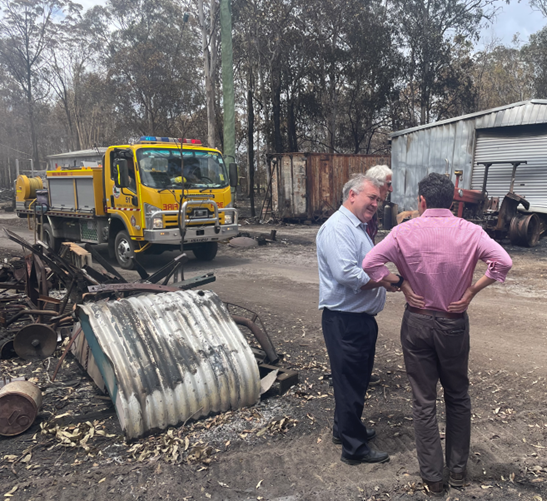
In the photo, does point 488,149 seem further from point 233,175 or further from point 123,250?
point 123,250

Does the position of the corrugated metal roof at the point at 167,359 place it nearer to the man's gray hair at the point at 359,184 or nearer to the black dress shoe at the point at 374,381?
the black dress shoe at the point at 374,381

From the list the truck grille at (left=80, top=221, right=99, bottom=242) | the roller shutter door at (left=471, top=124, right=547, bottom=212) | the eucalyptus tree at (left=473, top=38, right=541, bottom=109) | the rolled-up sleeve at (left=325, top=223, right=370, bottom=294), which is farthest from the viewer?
the eucalyptus tree at (left=473, top=38, right=541, bottom=109)

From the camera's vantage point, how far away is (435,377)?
2809 mm

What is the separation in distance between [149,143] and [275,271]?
393 centimetres

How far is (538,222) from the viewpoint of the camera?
12.9 meters

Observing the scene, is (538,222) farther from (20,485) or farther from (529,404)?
(20,485)

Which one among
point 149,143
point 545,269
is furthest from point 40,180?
point 545,269

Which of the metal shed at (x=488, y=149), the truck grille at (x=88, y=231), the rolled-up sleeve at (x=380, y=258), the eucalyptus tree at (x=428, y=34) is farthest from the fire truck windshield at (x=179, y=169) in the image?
the eucalyptus tree at (x=428, y=34)

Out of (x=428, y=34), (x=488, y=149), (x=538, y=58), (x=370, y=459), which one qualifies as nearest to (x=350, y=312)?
(x=370, y=459)

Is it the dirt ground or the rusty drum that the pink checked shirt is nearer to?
the dirt ground

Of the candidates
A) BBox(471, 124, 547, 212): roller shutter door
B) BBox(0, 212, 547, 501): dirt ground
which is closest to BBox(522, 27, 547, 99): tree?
BBox(471, 124, 547, 212): roller shutter door

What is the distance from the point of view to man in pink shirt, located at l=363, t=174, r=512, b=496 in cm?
268

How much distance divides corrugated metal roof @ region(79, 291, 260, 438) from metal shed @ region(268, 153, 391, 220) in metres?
15.4

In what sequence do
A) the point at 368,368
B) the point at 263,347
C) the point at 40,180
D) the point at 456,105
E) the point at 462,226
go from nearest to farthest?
the point at 462,226 → the point at 368,368 → the point at 263,347 → the point at 40,180 → the point at 456,105
